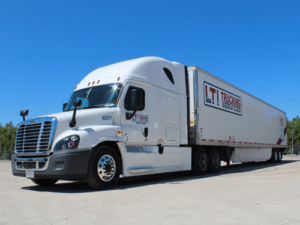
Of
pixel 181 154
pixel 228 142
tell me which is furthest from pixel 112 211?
pixel 228 142

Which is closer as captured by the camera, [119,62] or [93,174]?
[93,174]

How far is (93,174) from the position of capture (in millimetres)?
6945

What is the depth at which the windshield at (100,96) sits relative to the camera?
786 cm

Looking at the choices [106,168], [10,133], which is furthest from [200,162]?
[10,133]

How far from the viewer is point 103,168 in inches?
282

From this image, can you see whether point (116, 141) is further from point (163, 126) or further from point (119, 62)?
point (119, 62)

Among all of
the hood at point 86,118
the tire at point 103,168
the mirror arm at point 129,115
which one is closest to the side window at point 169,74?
the mirror arm at point 129,115

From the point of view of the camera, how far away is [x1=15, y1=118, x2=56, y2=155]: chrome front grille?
7004 millimetres

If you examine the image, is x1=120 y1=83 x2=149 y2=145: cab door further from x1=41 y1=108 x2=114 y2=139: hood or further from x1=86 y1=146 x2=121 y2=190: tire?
x1=86 y1=146 x2=121 y2=190: tire

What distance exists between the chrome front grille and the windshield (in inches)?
47.3

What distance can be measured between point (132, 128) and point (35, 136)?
2.40 metres

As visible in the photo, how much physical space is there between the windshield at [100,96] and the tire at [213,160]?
5.51 meters

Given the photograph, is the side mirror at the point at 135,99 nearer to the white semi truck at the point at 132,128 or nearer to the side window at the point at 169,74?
the white semi truck at the point at 132,128

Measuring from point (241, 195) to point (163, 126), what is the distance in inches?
152
